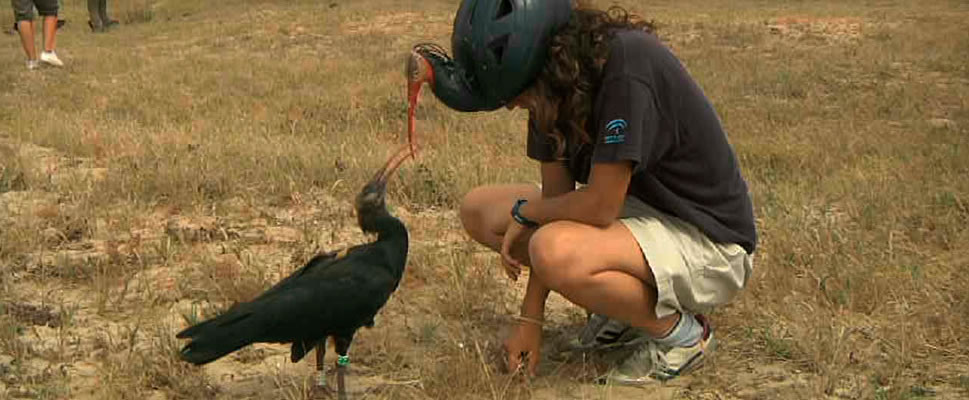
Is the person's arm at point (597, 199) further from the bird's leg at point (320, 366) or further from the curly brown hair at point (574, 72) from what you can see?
the bird's leg at point (320, 366)

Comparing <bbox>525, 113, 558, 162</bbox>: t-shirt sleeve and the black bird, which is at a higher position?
<bbox>525, 113, 558, 162</bbox>: t-shirt sleeve

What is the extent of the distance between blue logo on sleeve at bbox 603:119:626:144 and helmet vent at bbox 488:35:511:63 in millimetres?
351

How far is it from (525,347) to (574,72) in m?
0.90

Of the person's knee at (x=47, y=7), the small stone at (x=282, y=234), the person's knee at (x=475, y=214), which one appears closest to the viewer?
the person's knee at (x=475, y=214)

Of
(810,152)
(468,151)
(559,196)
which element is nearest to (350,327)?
(559,196)

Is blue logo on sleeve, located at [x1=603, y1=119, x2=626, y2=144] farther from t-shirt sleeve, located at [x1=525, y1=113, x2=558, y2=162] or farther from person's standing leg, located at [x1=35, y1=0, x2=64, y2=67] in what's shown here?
person's standing leg, located at [x1=35, y1=0, x2=64, y2=67]

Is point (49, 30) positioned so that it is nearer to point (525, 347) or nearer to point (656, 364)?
point (525, 347)

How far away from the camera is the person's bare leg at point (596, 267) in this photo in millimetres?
3111

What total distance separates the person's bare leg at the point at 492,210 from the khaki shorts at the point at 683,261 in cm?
43

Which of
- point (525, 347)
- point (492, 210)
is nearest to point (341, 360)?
point (525, 347)

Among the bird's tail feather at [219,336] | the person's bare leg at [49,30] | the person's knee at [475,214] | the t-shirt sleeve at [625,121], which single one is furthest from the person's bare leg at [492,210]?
the person's bare leg at [49,30]

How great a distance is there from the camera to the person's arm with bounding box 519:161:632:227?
121 inches

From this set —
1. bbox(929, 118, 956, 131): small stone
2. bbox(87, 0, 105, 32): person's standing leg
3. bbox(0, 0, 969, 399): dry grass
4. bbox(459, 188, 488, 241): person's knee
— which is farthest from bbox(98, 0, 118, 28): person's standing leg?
bbox(459, 188, 488, 241): person's knee

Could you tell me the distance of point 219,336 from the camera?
108 inches
